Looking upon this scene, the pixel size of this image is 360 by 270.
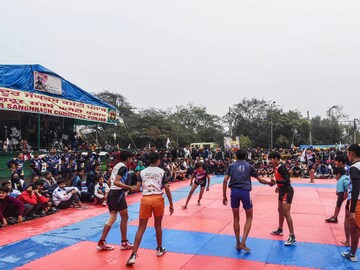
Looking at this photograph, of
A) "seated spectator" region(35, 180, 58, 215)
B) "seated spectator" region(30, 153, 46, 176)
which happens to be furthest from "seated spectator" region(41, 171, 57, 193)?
"seated spectator" region(30, 153, 46, 176)

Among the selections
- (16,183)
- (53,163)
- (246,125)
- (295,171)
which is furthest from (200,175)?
(246,125)

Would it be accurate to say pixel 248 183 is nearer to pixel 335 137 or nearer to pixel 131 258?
pixel 131 258

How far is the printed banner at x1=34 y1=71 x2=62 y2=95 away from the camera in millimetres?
13680

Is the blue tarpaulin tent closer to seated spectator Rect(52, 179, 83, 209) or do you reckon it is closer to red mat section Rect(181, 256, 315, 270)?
seated spectator Rect(52, 179, 83, 209)

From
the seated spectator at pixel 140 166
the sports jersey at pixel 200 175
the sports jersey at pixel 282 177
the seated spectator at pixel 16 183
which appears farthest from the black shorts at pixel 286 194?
the seated spectator at pixel 140 166

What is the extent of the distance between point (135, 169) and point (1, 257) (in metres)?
8.78

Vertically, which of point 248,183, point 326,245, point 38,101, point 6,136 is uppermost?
point 38,101

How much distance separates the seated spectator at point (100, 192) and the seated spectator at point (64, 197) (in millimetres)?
540

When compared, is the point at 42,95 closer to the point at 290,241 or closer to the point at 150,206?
the point at 150,206

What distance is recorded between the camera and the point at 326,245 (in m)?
5.34

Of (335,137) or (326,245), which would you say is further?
(335,137)

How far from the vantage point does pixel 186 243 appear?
18.1ft

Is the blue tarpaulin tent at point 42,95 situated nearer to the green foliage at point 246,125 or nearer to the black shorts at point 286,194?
the black shorts at point 286,194

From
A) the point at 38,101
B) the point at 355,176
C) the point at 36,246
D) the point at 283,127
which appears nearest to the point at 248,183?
the point at 355,176
